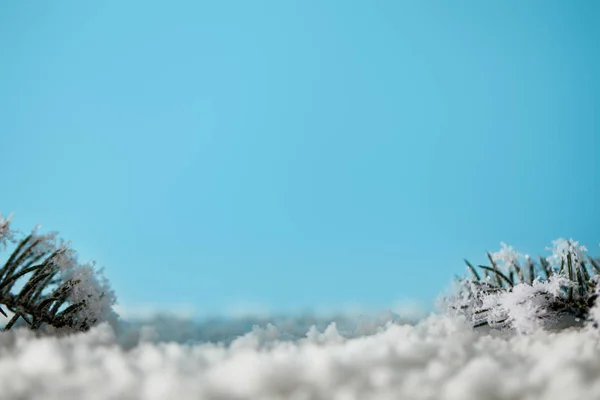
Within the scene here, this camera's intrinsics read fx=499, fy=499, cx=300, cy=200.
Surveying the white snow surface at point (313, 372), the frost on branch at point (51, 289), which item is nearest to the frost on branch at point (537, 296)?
the white snow surface at point (313, 372)

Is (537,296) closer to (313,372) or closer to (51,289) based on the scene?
(313,372)

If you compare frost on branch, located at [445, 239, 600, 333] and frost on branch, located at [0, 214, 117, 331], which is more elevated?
frost on branch, located at [445, 239, 600, 333]

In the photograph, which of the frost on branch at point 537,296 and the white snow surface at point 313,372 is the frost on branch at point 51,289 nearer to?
the white snow surface at point 313,372

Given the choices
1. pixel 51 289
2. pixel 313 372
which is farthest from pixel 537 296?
pixel 51 289

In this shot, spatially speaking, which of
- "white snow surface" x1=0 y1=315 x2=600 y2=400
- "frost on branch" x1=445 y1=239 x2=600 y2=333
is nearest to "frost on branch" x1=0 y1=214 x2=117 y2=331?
"white snow surface" x1=0 y1=315 x2=600 y2=400

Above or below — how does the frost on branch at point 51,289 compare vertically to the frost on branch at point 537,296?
below

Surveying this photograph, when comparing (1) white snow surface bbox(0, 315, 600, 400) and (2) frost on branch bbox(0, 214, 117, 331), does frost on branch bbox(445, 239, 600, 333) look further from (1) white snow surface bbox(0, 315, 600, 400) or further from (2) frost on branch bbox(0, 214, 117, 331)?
(2) frost on branch bbox(0, 214, 117, 331)
